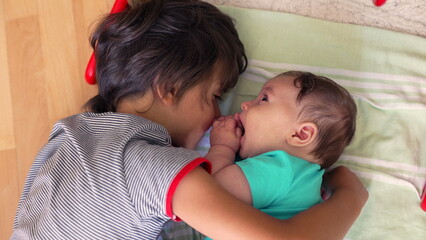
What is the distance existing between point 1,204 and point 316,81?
38.0 inches

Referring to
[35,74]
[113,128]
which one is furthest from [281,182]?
[35,74]

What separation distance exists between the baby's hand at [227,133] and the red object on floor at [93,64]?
448 millimetres

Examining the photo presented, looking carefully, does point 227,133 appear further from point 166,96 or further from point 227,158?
point 166,96

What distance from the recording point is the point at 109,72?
1.02 metres

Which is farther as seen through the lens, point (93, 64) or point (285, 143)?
point (93, 64)

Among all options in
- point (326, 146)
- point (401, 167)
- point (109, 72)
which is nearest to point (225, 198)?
point (326, 146)

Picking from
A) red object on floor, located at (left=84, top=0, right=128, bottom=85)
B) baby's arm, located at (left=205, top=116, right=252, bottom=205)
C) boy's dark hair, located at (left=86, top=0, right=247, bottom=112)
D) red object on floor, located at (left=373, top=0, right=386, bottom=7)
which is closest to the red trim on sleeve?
baby's arm, located at (left=205, top=116, right=252, bottom=205)

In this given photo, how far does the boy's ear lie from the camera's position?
0.97 meters

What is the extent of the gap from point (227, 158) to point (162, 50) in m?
0.28

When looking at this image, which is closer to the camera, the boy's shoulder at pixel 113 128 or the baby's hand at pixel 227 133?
the boy's shoulder at pixel 113 128

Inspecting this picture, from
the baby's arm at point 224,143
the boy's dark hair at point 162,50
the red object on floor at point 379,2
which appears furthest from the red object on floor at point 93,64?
the red object on floor at point 379,2

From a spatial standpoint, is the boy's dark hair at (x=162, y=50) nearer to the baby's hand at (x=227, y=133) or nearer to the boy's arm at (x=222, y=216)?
the baby's hand at (x=227, y=133)

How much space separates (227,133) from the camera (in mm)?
1018

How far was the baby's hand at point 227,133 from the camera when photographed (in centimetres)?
101
